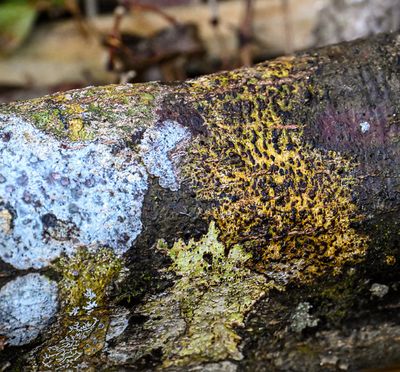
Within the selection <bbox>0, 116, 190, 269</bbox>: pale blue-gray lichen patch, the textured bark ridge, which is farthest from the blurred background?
<bbox>0, 116, 190, 269</bbox>: pale blue-gray lichen patch

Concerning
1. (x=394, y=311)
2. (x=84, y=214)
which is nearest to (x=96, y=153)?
(x=84, y=214)

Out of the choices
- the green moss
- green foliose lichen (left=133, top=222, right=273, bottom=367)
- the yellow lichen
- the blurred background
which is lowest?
green foliose lichen (left=133, top=222, right=273, bottom=367)

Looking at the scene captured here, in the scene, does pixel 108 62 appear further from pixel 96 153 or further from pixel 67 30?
pixel 96 153

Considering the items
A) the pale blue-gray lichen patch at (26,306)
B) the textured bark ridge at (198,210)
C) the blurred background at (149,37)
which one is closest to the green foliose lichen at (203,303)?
the textured bark ridge at (198,210)

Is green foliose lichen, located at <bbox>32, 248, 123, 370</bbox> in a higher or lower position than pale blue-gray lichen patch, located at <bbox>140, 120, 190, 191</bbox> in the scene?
lower

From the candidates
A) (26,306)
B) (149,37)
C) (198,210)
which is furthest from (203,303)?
(149,37)

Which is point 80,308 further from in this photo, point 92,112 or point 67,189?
point 92,112

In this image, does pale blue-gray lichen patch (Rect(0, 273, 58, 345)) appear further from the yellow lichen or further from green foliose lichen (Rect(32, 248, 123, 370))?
the yellow lichen
